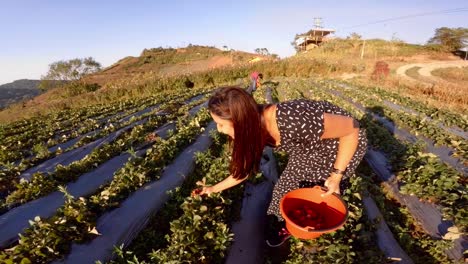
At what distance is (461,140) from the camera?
252 inches

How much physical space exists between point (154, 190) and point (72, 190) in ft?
4.94

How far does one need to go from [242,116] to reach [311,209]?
1.53 m

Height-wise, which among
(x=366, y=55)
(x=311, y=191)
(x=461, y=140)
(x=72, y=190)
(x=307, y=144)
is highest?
(x=307, y=144)

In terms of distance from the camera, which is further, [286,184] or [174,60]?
[174,60]

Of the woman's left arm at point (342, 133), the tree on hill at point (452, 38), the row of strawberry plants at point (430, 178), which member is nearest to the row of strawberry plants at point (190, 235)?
the woman's left arm at point (342, 133)

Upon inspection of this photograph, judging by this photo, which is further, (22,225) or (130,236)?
(22,225)

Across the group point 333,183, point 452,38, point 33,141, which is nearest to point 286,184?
point 333,183

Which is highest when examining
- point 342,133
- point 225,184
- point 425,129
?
point 342,133

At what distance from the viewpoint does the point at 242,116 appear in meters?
2.30

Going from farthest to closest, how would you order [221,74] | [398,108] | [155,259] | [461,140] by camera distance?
[221,74], [398,108], [461,140], [155,259]

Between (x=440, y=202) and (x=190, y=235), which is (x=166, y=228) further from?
(x=440, y=202)

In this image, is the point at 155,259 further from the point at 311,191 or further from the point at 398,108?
the point at 398,108

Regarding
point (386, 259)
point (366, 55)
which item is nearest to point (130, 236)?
point (386, 259)

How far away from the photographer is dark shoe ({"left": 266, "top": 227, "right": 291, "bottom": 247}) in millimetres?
3373
